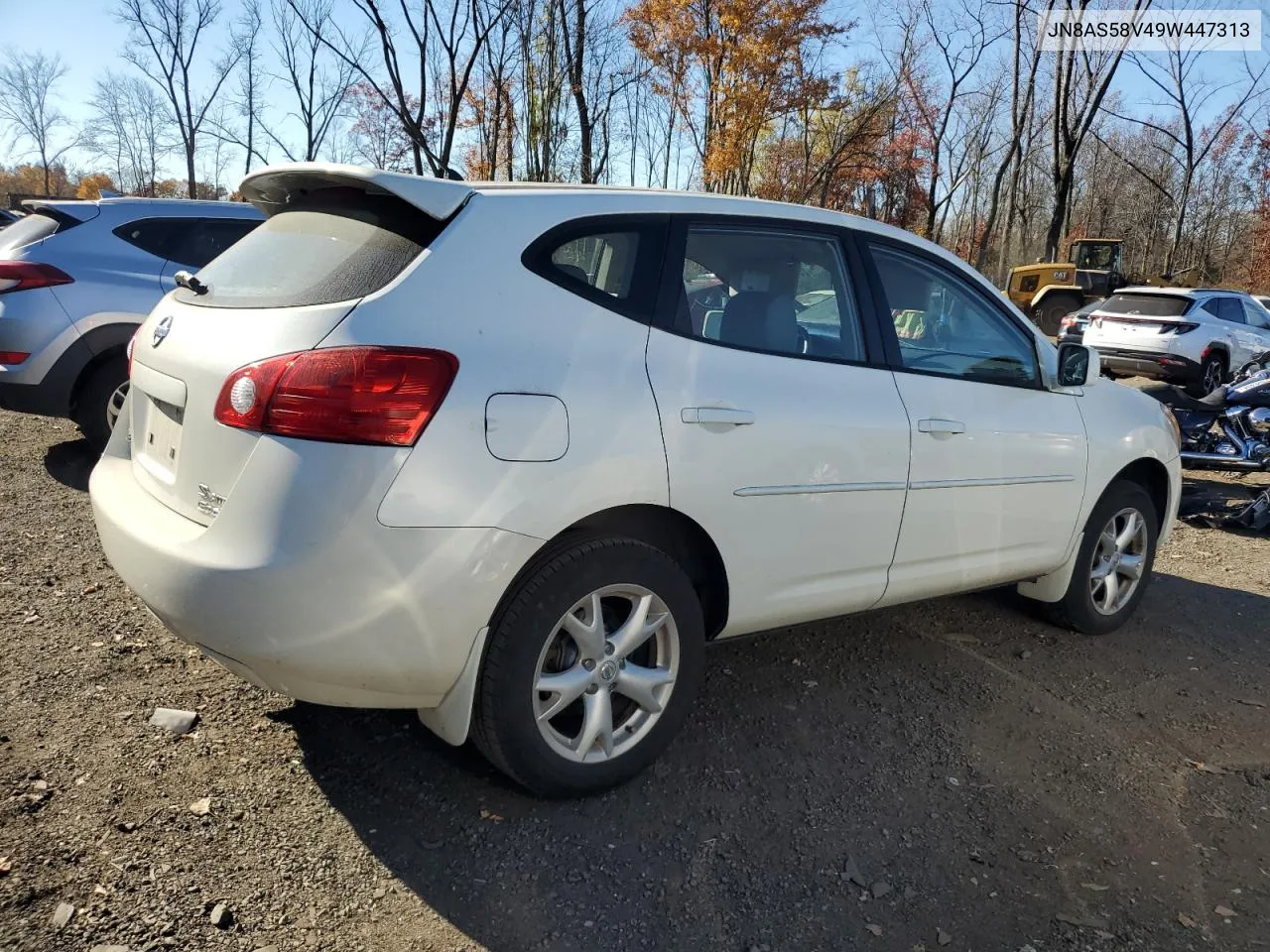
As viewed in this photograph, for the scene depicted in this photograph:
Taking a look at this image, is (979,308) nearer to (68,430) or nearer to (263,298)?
(263,298)

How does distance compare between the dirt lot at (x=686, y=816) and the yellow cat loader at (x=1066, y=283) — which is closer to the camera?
the dirt lot at (x=686, y=816)

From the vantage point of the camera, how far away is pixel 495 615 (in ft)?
8.19

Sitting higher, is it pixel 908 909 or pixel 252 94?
pixel 252 94

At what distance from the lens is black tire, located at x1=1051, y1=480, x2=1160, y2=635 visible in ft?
14.2

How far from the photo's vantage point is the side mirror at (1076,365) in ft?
13.1

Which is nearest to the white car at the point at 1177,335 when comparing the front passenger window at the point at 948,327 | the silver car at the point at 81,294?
the front passenger window at the point at 948,327

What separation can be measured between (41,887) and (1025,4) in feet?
125

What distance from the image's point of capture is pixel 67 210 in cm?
625

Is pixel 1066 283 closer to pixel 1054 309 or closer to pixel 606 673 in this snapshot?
pixel 1054 309

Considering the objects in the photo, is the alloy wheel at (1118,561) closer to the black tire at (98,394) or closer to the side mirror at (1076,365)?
the side mirror at (1076,365)

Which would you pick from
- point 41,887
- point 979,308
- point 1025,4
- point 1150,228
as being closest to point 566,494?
point 41,887

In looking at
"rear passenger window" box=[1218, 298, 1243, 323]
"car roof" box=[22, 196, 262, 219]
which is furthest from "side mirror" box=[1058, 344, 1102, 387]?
"rear passenger window" box=[1218, 298, 1243, 323]

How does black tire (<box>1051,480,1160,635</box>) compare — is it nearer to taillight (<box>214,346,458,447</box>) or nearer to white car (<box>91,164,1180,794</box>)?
white car (<box>91,164,1180,794</box>)

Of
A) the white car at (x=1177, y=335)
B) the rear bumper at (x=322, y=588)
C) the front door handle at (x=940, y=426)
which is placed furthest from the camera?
the white car at (x=1177, y=335)
